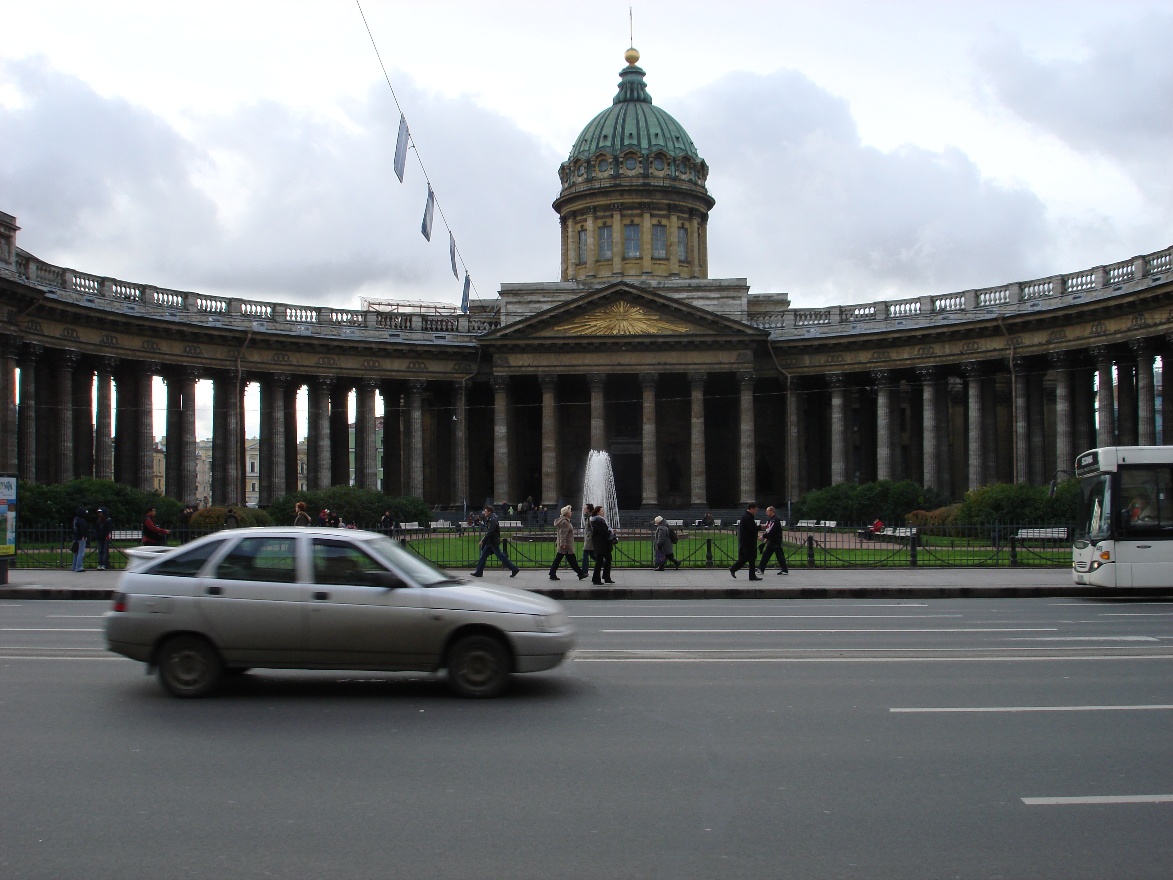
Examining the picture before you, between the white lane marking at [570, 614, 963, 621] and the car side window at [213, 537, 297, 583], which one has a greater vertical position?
the car side window at [213, 537, 297, 583]

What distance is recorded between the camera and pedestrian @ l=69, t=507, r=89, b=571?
31.5 meters

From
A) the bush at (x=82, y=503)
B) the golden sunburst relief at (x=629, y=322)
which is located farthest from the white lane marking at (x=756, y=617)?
the golden sunburst relief at (x=629, y=322)

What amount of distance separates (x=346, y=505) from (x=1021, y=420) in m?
33.2

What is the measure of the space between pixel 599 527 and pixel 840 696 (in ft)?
51.4

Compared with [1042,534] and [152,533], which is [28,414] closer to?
[152,533]

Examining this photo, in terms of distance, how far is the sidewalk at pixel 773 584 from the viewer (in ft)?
85.5

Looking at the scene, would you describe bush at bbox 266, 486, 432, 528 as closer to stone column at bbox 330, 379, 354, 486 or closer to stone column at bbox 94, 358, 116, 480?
stone column at bbox 94, 358, 116, 480

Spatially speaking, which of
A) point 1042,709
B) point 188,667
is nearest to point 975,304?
point 1042,709

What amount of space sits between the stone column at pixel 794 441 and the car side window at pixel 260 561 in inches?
2161

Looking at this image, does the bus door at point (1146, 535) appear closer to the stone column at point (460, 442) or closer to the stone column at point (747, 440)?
the stone column at point (747, 440)

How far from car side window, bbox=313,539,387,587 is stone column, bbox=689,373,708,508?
54.6m

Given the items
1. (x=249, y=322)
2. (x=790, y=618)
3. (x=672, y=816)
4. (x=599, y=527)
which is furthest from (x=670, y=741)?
(x=249, y=322)

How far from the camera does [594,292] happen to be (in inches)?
2606

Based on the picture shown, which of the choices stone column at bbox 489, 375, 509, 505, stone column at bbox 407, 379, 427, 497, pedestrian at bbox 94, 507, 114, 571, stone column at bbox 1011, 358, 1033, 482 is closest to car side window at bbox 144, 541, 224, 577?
pedestrian at bbox 94, 507, 114, 571
